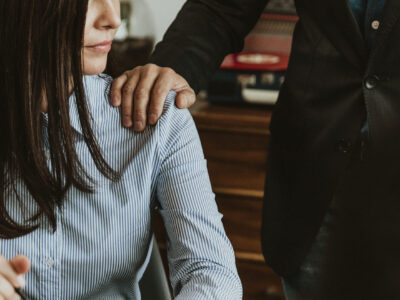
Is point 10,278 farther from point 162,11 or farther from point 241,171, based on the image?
point 162,11

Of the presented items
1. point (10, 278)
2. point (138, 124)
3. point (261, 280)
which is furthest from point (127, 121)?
point (261, 280)

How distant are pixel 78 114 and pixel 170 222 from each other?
27 centimetres

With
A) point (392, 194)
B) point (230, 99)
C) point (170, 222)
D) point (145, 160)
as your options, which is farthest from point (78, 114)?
point (230, 99)

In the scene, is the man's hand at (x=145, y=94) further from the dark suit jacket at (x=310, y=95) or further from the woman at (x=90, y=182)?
the dark suit jacket at (x=310, y=95)

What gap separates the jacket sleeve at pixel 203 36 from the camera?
4.63 ft

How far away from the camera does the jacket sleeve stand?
141cm

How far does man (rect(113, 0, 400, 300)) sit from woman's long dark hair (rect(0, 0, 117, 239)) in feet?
0.44

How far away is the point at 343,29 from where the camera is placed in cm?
128

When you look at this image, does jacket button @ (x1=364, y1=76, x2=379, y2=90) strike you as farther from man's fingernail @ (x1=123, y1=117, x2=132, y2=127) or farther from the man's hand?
man's fingernail @ (x1=123, y1=117, x2=132, y2=127)

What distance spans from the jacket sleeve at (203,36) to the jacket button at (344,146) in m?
0.35

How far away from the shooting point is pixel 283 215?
1468mm

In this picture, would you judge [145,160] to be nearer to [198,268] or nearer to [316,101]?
[198,268]

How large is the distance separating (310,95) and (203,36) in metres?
0.30

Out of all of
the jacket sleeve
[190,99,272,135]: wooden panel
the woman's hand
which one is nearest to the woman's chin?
the jacket sleeve
